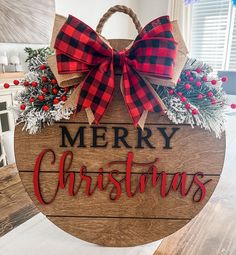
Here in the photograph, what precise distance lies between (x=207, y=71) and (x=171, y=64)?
9 cm

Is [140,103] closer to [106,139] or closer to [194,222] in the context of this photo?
[106,139]

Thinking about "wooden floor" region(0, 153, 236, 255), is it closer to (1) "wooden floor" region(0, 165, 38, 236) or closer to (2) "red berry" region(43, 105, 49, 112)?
(1) "wooden floor" region(0, 165, 38, 236)

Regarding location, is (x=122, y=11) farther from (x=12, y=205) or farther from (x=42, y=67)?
(x=12, y=205)

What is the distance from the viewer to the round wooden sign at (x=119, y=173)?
20.1 inches

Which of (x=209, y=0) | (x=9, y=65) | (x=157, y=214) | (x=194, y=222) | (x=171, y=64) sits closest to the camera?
(x=171, y=64)

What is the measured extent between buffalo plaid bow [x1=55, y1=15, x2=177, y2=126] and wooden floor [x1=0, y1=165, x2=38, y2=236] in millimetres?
403

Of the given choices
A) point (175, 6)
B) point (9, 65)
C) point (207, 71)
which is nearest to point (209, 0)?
point (175, 6)

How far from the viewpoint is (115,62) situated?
0.48m

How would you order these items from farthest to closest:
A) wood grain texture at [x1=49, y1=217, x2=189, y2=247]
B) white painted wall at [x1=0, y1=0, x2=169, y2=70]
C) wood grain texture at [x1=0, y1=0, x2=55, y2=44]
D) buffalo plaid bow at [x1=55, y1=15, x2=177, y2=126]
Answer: white painted wall at [x1=0, y1=0, x2=169, y2=70] < wood grain texture at [x1=0, y1=0, x2=55, y2=44] < wood grain texture at [x1=49, y1=217, x2=189, y2=247] < buffalo plaid bow at [x1=55, y1=15, x2=177, y2=126]

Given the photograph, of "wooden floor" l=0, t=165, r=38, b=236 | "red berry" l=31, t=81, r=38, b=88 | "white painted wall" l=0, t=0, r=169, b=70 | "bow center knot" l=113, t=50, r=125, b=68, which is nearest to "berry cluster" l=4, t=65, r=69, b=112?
"red berry" l=31, t=81, r=38, b=88

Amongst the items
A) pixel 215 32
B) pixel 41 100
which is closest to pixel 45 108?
pixel 41 100

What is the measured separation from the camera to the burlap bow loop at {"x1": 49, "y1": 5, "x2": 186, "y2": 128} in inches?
17.4

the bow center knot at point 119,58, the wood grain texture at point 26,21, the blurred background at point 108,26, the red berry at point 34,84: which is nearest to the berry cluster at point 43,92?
the red berry at point 34,84

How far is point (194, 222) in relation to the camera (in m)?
0.66
